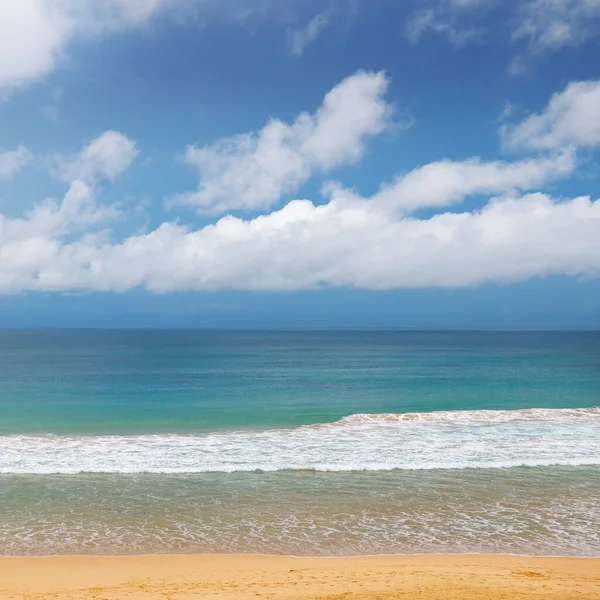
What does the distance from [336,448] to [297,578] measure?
12.5 metres

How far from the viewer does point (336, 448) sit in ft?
76.5

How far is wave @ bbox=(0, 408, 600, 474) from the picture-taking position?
20297 mm

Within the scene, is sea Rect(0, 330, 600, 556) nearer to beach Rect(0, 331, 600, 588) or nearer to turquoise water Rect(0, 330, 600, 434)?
beach Rect(0, 331, 600, 588)

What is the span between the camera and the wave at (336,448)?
20297 mm

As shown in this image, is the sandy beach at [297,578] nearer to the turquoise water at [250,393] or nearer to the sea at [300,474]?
the sea at [300,474]

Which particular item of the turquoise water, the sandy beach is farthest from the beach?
the turquoise water

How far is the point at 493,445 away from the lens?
2378 cm

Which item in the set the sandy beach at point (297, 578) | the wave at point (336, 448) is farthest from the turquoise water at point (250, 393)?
the sandy beach at point (297, 578)

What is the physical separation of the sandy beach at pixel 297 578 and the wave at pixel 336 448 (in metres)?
7.81

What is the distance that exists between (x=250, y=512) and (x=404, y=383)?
36.8 metres

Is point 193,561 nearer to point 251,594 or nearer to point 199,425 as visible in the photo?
point 251,594

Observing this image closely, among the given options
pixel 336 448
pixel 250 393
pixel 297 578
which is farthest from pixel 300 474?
pixel 250 393

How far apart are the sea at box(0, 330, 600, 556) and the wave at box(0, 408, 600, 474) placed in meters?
0.11

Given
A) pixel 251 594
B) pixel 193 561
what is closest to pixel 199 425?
pixel 193 561
